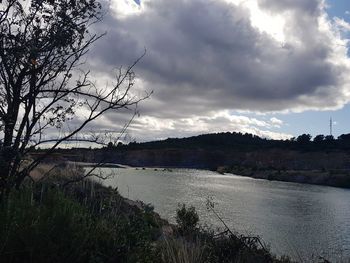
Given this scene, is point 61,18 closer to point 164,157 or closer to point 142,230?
point 142,230

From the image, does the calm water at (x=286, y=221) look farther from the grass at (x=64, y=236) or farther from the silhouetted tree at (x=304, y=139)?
the silhouetted tree at (x=304, y=139)

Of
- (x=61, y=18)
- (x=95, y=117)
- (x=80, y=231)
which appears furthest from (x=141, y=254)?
(x=61, y=18)

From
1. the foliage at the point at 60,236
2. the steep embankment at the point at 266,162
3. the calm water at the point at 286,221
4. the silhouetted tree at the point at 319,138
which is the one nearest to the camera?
the foliage at the point at 60,236

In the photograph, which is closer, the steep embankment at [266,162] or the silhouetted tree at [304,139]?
the steep embankment at [266,162]

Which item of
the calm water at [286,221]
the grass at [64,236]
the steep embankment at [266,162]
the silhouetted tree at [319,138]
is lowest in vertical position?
the calm water at [286,221]

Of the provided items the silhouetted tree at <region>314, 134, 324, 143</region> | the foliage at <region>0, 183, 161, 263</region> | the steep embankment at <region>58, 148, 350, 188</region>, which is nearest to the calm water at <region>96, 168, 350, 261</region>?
the foliage at <region>0, 183, 161, 263</region>

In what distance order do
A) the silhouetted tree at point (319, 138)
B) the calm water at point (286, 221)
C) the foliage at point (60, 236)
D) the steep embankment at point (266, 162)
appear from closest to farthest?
the foliage at point (60, 236)
the calm water at point (286, 221)
the steep embankment at point (266, 162)
the silhouetted tree at point (319, 138)

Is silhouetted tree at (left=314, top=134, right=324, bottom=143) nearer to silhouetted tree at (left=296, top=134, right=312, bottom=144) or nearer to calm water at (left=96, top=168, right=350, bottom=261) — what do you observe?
silhouetted tree at (left=296, top=134, right=312, bottom=144)

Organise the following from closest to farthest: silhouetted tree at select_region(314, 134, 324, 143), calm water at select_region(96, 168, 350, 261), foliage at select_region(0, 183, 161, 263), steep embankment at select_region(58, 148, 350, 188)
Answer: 1. foliage at select_region(0, 183, 161, 263)
2. calm water at select_region(96, 168, 350, 261)
3. steep embankment at select_region(58, 148, 350, 188)
4. silhouetted tree at select_region(314, 134, 324, 143)

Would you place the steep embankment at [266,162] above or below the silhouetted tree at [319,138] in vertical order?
below

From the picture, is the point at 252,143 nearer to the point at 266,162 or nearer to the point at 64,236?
the point at 266,162

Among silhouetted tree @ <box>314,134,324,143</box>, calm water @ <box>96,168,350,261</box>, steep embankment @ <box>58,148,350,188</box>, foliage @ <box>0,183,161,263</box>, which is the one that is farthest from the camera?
silhouetted tree @ <box>314,134,324,143</box>

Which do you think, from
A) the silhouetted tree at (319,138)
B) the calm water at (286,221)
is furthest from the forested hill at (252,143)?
the calm water at (286,221)

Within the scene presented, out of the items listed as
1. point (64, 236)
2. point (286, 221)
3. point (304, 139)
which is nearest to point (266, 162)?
point (304, 139)
